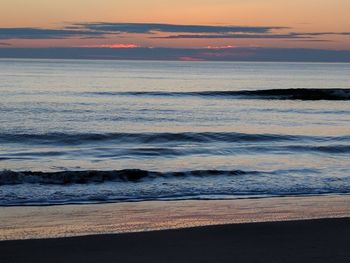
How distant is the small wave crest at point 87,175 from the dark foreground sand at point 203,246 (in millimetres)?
6219

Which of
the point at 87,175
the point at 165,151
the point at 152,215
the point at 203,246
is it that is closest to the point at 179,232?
the point at 203,246

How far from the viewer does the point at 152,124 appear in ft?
99.4

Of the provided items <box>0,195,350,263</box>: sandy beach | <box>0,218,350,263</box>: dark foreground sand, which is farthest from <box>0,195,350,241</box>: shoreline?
<box>0,218,350,263</box>: dark foreground sand

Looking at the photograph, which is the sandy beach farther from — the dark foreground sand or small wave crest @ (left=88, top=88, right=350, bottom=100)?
small wave crest @ (left=88, top=88, right=350, bottom=100)

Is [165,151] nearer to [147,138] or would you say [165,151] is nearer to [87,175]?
[147,138]

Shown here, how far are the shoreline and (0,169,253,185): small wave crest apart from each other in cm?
317

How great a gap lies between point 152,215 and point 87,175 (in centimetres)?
490

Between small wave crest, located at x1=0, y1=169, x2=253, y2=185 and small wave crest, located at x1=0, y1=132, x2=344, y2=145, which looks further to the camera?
small wave crest, located at x1=0, y1=132, x2=344, y2=145

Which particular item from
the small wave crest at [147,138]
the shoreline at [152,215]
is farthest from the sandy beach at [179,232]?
the small wave crest at [147,138]

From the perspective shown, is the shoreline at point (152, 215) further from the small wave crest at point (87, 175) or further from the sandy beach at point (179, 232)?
the small wave crest at point (87, 175)

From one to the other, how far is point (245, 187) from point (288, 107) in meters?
30.5

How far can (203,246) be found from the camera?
7828 millimetres

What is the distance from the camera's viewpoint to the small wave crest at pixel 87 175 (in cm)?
1432

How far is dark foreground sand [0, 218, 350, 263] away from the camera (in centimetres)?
722
